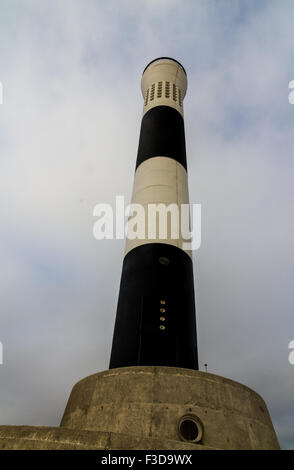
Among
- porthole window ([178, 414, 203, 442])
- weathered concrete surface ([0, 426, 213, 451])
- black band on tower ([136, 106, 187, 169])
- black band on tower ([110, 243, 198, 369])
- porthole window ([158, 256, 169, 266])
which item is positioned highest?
black band on tower ([136, 106, 187, 169])

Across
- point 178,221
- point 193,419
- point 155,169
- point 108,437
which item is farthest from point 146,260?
point 108,437

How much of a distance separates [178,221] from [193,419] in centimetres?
723

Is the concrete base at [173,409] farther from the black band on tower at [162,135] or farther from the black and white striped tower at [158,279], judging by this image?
the black band on tower at [162,135]

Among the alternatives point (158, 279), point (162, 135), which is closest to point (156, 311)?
point (158, 279)

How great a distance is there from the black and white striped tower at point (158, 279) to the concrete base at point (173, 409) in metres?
1.76

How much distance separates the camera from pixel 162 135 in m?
15.4

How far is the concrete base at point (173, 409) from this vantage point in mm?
6770

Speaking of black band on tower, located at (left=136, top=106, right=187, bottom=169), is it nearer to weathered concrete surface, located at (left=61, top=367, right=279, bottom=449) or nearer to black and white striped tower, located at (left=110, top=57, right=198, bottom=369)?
black and white striped tower, located at (left=110, top=57, right=198, bottom=369)

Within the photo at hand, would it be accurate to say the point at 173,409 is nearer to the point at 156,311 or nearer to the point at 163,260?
the point at 156,311

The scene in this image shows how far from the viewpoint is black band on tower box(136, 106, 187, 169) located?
14922 mm

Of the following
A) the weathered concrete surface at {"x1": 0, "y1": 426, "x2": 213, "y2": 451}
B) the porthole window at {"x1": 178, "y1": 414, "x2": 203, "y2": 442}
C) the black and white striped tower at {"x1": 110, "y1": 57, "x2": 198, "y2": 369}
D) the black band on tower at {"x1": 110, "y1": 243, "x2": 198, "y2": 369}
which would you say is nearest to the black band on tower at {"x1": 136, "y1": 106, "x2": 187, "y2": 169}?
the black and white striped tower at {"x1": 110, "y1": 57, "x2": 198, "y2": 369}

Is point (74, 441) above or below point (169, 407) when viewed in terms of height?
below

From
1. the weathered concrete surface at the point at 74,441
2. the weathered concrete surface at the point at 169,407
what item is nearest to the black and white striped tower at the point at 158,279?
the weathered concrete surface at the point at 169,407

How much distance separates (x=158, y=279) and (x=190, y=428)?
4.83 metres
